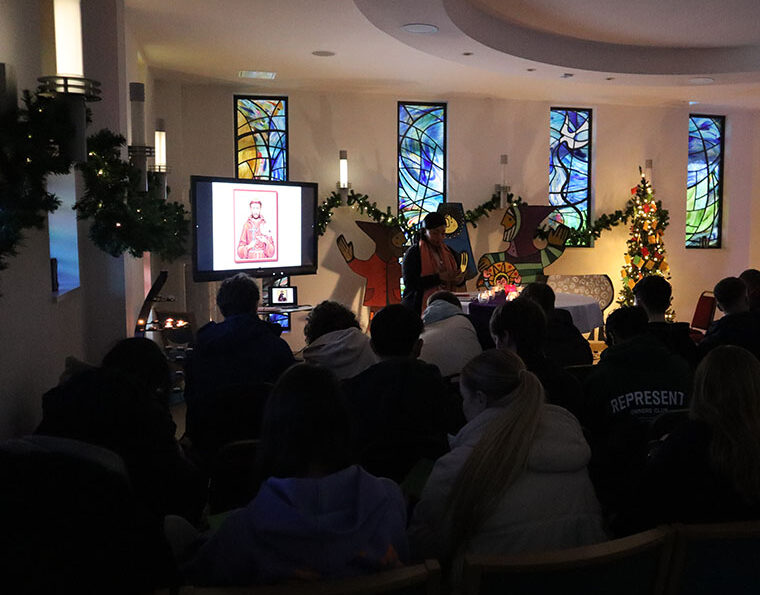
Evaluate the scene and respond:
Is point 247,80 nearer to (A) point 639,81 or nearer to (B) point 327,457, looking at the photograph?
(A) point 639,81

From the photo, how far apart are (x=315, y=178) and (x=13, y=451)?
7318 mm

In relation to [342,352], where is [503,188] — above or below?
above

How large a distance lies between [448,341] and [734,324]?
1.56 meters

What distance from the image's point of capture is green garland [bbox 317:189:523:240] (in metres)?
8.41

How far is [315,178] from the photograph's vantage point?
28.3 ft

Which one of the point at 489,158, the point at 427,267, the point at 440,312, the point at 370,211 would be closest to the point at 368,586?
the point at 440,312

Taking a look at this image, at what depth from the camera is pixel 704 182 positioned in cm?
1026

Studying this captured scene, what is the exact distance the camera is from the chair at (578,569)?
56.6 inches

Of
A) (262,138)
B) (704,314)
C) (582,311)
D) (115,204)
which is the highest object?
(262,138)

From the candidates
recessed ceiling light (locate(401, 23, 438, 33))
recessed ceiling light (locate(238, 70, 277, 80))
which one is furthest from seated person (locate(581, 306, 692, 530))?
recessed ceiling light (locate(238, 70, 277, 80))

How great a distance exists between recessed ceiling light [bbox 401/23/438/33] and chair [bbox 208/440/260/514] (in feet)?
13.1

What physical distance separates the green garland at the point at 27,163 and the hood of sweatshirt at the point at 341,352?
50.5 inches

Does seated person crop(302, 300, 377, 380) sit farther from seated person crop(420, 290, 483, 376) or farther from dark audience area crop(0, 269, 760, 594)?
seated person crop(420, 290, 483, 376)

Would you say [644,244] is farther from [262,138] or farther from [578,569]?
[578,569]
